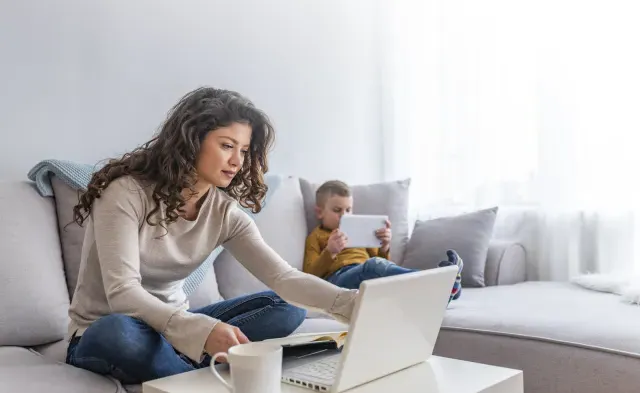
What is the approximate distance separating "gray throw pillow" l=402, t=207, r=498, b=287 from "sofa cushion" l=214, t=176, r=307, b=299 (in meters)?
0.44

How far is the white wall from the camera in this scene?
2.23m

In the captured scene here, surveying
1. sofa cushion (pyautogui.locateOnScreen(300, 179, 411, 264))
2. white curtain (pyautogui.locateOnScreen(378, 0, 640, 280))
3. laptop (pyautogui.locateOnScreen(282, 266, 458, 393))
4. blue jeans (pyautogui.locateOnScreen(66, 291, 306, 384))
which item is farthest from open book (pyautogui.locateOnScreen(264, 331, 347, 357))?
white curtain (pyautogui.locateOnScreen(378, 0, 640, 280))

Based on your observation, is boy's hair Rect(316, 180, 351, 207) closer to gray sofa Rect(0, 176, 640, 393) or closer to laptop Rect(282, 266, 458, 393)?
gray sofa Rect(0, 176, 640, 393)

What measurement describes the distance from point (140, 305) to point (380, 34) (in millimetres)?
2396

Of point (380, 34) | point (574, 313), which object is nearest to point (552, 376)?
point (574, 313)

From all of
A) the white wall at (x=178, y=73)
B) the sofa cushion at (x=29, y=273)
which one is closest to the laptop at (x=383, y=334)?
the sofa cushion at (x=29, y=273)

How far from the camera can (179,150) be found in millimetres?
1599

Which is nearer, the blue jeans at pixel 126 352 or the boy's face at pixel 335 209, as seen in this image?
the blue jeans at pixel 126 352

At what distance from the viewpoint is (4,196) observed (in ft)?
6.06

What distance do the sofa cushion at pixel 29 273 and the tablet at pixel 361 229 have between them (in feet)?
3.08

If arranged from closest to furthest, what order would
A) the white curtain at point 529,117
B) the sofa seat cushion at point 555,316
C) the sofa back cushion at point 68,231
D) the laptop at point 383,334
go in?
the laptop at point 383,334, the sofa seat cushion at point 555,316, the sofa back cushion at point 68,231, the white curtain at point 529,117

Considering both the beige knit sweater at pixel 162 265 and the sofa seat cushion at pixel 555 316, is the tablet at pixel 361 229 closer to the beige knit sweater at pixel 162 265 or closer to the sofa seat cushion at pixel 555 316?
the sofa seat cushion at pixel 555 316

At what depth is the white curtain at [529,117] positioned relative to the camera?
103 inches

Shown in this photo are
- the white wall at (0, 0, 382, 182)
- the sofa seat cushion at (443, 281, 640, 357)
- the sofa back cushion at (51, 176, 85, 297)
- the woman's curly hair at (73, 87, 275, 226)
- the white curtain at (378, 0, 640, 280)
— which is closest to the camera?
the woman's curly hair at (73, 87, 275, 226)
